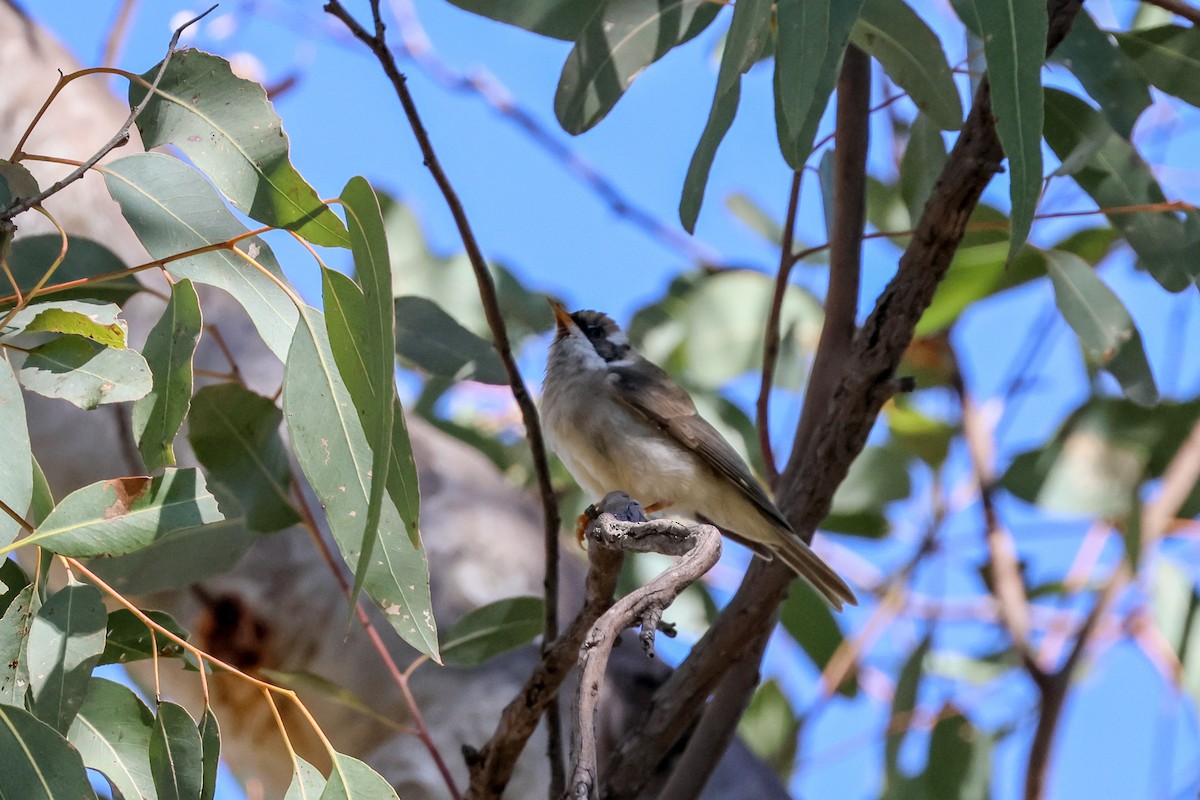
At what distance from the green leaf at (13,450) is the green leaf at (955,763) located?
254 centimetres

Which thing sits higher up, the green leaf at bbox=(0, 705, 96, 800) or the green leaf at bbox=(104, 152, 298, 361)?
the green leaf at bbox=(104, 152, 298, 361)

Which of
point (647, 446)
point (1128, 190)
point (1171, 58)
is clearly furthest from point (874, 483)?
point (1171, 58)

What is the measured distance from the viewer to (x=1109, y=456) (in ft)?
11.3

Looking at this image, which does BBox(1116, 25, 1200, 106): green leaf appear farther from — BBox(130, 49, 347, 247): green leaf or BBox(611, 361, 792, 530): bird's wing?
Answer: BBox(130, 49, 347, 247): green leaf

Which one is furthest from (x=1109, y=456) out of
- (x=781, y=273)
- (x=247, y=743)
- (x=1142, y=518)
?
(x=247, y=743)

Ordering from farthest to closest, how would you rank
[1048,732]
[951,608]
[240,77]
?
[951,608] → [1048,732] → [240,77]

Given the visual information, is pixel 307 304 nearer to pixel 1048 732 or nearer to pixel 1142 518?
pixel 1048 732

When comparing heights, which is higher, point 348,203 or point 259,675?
point 348,203

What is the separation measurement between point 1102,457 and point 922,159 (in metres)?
1.25

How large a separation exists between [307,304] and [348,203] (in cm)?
29

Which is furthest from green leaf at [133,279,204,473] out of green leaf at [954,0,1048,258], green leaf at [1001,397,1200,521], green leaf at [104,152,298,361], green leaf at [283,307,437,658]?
green leaf at [1001,397,1200,521]

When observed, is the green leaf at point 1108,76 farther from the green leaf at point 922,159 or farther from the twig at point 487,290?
the twig at point 487,290

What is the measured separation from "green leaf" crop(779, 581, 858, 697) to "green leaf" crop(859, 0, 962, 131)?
5.18ft

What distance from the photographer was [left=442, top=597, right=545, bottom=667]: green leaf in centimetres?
221
